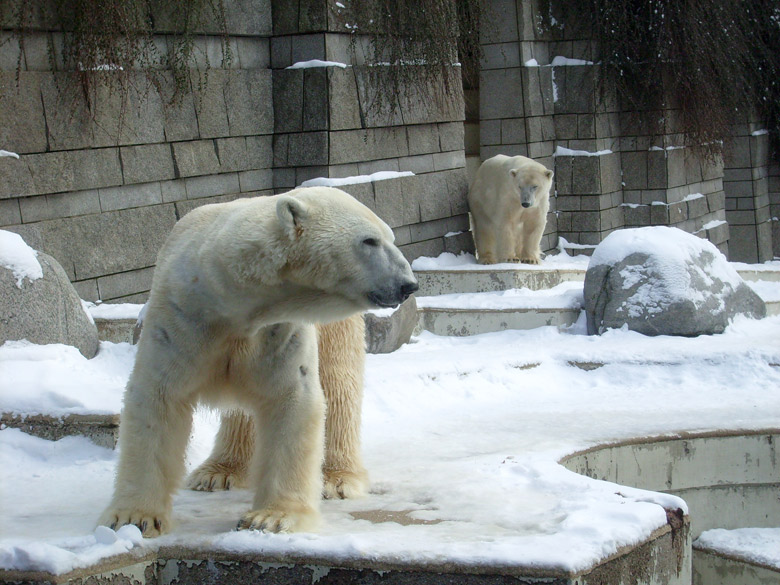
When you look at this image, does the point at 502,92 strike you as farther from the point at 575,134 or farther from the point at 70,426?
the point at 70,426

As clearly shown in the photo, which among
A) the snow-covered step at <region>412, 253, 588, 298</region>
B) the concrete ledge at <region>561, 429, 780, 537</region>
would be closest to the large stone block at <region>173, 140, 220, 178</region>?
the snow-covered step at <region>412, 253, 588, 298</region>

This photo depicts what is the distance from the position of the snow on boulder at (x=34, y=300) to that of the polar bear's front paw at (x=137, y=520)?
148 centimetres

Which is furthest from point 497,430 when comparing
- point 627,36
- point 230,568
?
point 627,36

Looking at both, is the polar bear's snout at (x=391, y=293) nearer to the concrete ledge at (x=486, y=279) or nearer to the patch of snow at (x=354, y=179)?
the patch of snow at (x=354, y=179)

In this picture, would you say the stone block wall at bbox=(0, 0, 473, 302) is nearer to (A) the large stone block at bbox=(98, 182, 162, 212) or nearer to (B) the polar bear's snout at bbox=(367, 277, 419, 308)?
(A) the large stone block at bbox=(98, 182, 162, 212)

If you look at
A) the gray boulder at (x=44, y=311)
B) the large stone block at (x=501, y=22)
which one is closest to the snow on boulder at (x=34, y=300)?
the gray boulder at (x=44, y=311)

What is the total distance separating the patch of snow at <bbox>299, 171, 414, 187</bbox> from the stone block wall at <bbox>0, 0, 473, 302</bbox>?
44 millimetres

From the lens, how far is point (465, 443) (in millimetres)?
3955

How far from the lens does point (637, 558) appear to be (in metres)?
2.53

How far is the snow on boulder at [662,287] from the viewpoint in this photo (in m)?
5.97

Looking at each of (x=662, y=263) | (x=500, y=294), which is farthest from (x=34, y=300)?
(x=500, y=294)

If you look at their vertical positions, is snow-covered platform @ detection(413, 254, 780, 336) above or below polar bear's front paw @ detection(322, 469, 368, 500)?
above

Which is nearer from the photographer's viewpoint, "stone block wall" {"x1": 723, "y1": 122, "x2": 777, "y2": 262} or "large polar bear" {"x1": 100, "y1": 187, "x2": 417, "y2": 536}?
"large polar bear" {"x1": 100, "y1": 187, "x2": 417, "y2": 536}

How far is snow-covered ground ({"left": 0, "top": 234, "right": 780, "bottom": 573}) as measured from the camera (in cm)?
245
